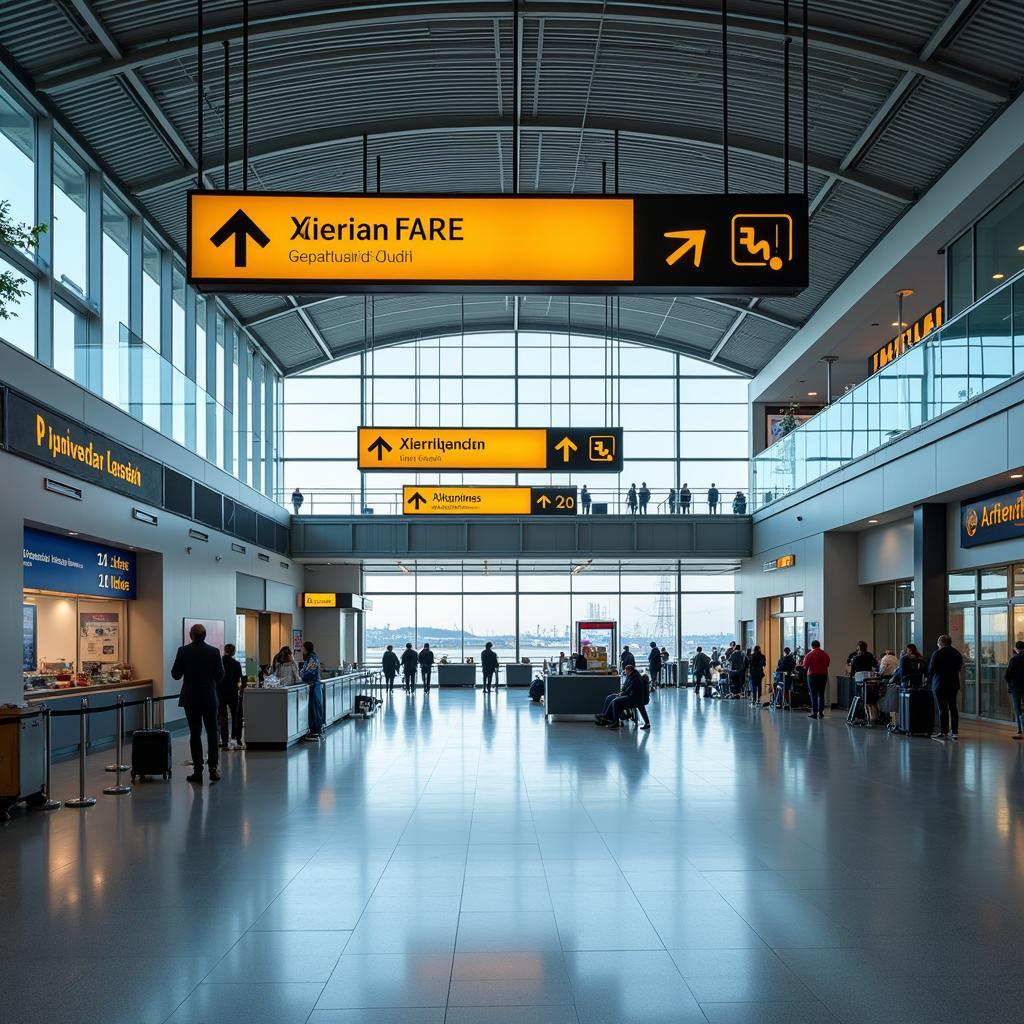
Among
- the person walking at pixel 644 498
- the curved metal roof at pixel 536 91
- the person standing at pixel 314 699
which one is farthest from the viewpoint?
the person walking at pixel 644 498

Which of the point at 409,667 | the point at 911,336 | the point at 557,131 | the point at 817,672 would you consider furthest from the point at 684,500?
the point at 557,131

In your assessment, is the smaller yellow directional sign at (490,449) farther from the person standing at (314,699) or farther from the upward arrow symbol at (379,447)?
the person standing at (314,699)

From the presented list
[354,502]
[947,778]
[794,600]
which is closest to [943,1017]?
[947,778]

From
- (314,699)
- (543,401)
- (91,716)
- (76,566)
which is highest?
(543,401)

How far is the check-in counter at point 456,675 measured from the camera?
3584 cm

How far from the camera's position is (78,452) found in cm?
1477

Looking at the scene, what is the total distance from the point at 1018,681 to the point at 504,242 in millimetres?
12135

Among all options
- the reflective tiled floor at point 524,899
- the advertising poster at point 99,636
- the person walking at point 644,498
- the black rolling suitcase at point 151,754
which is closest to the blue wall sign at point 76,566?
the advertising poster at point 99,636

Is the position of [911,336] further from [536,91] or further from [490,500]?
[536,91]

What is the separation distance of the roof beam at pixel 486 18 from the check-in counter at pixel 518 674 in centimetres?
2452

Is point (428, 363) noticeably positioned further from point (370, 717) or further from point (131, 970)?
point (131, 970)

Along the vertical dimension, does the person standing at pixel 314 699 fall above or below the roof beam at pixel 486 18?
below

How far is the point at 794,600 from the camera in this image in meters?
27.6

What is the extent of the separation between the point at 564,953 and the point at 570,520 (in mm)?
26044
